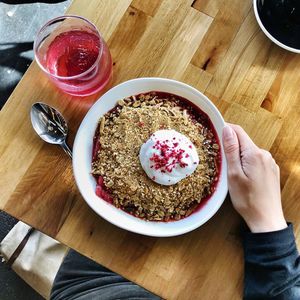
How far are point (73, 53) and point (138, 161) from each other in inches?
10.4

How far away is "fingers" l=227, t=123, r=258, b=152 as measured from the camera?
96 cm

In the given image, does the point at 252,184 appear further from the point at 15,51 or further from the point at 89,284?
the point at 15,51

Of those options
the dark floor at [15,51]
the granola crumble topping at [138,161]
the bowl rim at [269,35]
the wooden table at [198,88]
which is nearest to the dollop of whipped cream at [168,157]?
the granola crumble topping at [138,161]

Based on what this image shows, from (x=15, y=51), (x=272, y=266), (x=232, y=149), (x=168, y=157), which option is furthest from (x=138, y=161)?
(x=15, y=51)

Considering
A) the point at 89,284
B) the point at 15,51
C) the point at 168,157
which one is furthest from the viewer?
the point at 15,51

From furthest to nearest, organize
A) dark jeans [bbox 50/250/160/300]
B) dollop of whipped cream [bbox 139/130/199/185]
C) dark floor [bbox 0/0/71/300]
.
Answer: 1. dark floor [bbox 0/0/71/300]
2. dark jeans [bbox 50/250/160/300]
3. dollop of whipped cream [bbox 139/130/199/185]

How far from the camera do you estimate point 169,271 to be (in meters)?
0.97

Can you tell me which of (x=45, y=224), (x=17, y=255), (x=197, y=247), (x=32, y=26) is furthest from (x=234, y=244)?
(x=32, y=26)

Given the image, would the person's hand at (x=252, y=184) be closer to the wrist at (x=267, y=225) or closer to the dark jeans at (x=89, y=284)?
the wrist at (x=267, y=225)

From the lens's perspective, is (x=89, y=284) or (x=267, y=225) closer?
(x=267, y=225)

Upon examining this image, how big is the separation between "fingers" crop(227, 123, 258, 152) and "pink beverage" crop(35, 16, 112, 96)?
28 centimetres

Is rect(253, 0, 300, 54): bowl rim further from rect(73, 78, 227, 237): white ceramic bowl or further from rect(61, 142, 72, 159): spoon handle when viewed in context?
rect(61, 142, 72, 159): spoon handle

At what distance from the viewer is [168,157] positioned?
36.7 inches

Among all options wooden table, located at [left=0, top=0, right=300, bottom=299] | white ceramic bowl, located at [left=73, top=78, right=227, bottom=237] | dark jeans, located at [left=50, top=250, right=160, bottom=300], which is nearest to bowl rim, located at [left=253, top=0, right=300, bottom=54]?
wooden table, located at [left=0, top=0, right=300, bottom=299]
